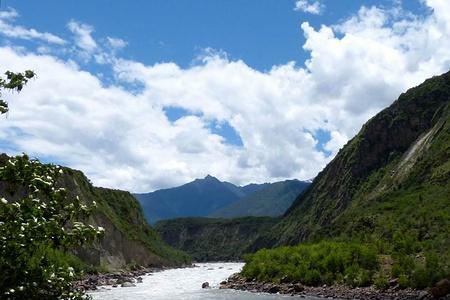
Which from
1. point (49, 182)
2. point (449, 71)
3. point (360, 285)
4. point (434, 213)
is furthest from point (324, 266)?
point (449, 71)

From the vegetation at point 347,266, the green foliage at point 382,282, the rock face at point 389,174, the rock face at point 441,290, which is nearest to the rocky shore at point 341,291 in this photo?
the rock face at point 441,290

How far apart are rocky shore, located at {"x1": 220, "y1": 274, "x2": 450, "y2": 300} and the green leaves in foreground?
126ft

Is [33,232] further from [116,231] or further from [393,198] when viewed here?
[116,231]

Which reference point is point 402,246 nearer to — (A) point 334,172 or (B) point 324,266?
(B) point 324,266

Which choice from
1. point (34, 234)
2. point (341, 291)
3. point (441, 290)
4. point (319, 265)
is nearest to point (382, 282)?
point (341, 291)

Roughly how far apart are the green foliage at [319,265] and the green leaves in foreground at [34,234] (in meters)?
49.5

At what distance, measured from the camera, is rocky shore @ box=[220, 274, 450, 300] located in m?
44.0

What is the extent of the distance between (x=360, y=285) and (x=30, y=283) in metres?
50.1

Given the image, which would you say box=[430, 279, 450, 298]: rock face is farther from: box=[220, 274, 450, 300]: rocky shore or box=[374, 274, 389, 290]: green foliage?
box=[374, 274, 389, 290]: green foliage

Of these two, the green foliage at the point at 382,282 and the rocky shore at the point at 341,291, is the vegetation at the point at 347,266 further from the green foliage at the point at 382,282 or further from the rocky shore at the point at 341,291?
the rocky shore at the point at 341,291

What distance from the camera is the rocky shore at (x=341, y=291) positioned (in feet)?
144

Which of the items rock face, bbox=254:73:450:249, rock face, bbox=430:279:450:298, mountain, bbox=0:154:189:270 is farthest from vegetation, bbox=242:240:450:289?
mountain, bbox=0:154:189:270

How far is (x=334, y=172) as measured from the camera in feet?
594

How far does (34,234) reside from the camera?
798 cm
